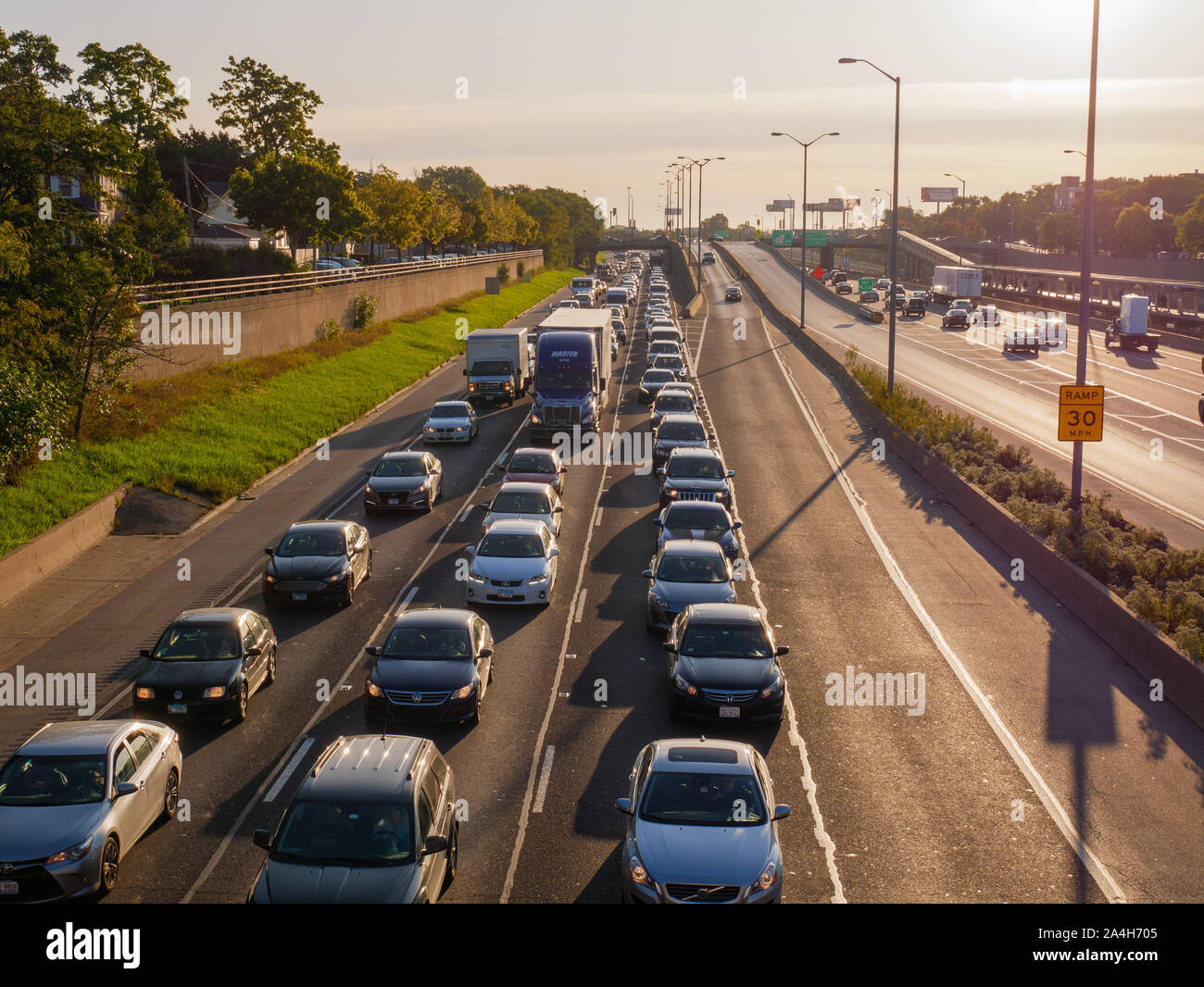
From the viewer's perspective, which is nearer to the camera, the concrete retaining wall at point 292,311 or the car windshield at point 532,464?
the car windshield at point 532,464

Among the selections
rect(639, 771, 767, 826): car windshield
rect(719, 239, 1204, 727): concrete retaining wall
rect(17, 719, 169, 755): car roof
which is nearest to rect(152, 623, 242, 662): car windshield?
rect(17, 719, 169, 755): car roof

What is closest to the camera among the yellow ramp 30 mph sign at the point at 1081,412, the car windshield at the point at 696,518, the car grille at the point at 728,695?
the car grille at the point at 728,695

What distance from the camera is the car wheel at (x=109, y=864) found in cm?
1327

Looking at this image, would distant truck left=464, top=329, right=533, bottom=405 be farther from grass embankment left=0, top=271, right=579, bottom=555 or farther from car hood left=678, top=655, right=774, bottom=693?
car hood left=678, top=655, right=774, bottom=693

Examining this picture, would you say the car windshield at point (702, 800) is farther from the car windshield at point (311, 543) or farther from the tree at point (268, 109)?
the tree at point (268, 109)

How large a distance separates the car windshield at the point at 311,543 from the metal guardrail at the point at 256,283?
19369 mm

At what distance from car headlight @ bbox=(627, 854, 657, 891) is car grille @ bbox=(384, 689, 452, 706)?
6.05 metres

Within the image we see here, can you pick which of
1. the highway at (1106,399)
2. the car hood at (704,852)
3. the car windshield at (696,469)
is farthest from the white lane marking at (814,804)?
the highway at (1106,399)

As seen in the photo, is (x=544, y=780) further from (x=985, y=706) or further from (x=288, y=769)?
(x=985, y=706)

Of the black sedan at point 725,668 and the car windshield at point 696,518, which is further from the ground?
the car windshield at point 696,518

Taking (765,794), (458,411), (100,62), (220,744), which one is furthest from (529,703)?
(100,62)

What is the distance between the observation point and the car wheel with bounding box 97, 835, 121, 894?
43.5 ft

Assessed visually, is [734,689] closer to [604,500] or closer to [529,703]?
[529,703]

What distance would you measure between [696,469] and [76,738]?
20.9 meters
